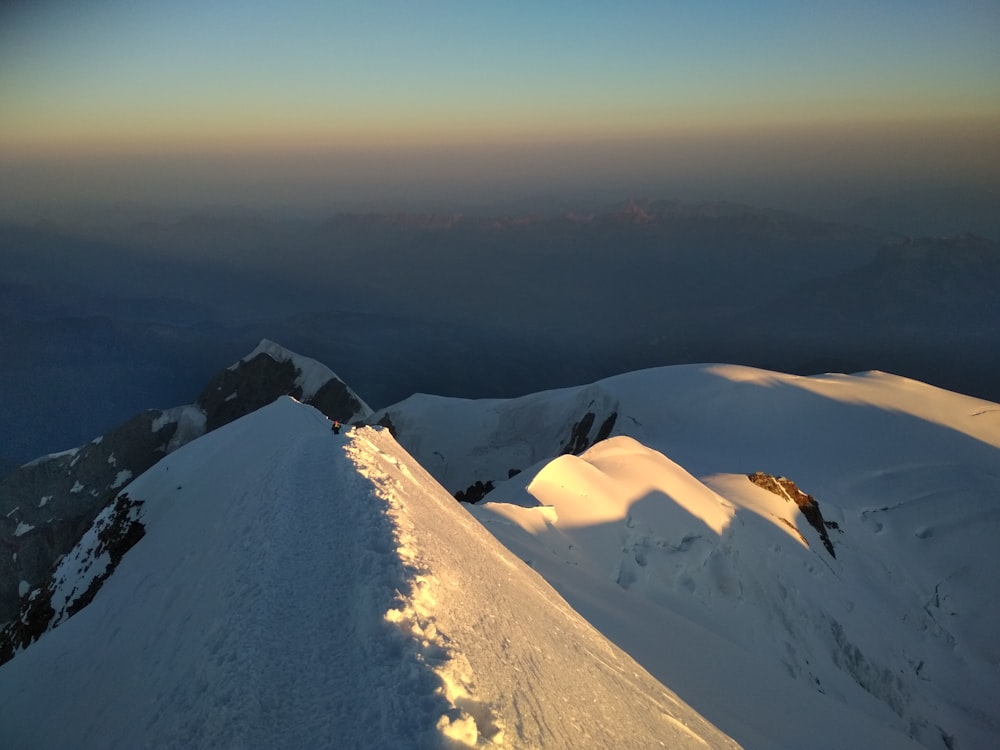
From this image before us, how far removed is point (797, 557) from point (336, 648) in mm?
22976

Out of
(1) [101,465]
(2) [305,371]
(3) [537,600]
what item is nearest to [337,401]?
(2) [305,371]

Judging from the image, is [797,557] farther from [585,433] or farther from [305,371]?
[305,371]

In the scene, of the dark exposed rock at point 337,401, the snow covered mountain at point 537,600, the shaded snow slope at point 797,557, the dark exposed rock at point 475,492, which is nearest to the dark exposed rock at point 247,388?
the dark exposed rock at point 337,401

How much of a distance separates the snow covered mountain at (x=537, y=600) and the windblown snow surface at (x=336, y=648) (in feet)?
0.12

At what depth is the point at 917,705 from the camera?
21.5 metres

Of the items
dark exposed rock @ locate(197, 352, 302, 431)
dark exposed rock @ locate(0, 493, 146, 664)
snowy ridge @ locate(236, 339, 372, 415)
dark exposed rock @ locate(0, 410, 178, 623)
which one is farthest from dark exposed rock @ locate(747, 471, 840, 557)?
dark exposed rock @ locate(197, 352, 302, 431)

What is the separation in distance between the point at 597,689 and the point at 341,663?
328 centimetres

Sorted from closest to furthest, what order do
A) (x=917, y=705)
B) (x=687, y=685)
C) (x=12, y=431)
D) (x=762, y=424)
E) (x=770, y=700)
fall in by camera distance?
1. (x=687, y=685)
2. (x=770, y=700)
3. (x=917, y=705)
4. (x=762, y=424)
5. (x=12, y=431)

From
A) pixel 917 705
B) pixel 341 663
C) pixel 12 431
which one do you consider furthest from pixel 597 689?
pixel 12 431

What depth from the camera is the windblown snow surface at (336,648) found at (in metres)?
5.86

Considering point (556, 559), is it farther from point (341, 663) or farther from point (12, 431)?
point (12, 431)

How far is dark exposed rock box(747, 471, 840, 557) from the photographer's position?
28.5 metres

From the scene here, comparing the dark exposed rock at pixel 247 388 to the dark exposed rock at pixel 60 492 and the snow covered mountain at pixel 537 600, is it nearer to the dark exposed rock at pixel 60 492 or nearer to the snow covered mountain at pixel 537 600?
the dark exposed rock at pixel 60 492

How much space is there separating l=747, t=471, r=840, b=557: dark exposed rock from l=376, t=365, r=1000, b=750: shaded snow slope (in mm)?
519
